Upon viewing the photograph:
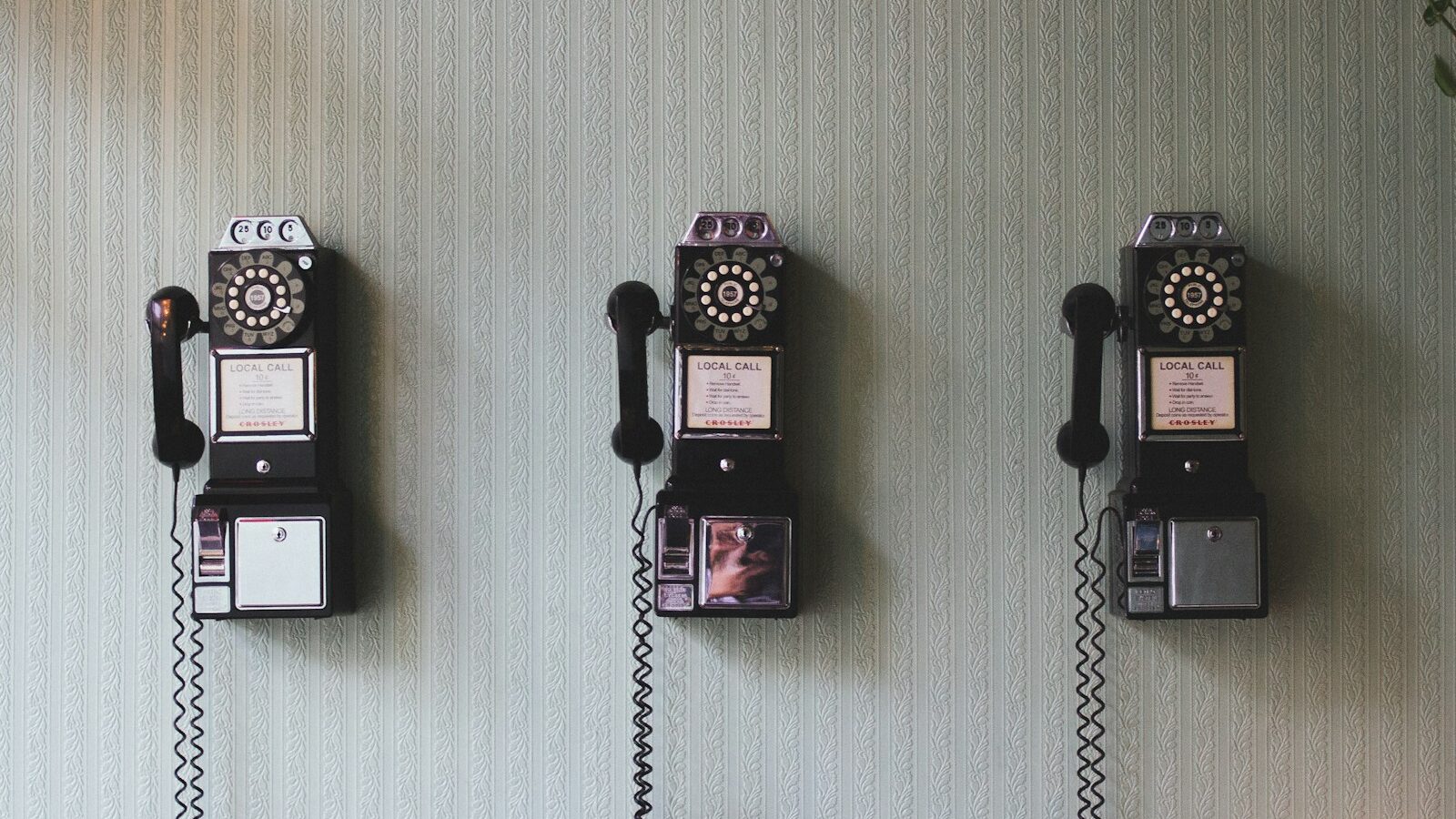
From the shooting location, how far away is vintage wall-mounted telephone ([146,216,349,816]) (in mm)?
1367

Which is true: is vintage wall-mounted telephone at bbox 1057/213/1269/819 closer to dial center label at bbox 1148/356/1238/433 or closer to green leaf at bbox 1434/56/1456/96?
dial center label at bbox 1148/356/1238/433

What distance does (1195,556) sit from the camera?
1.37 meters

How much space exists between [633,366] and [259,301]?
504mm

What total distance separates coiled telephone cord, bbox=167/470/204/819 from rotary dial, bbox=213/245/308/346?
234 mm

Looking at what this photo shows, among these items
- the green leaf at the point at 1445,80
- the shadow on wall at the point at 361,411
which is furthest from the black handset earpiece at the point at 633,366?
the green leaf at the point at 1445,80

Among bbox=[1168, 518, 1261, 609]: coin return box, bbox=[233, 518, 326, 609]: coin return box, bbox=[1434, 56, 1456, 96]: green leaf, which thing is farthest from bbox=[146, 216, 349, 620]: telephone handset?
bbox=[1434, 56, 1456, 96]: green leaf

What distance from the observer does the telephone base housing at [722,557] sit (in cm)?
137

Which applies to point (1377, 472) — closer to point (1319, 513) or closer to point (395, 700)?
point (1319, 513)

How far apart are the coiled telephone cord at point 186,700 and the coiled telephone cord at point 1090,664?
121cm

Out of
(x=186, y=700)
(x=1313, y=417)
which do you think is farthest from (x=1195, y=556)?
(x=186, y=700)

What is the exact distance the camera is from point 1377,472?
4.77 feet

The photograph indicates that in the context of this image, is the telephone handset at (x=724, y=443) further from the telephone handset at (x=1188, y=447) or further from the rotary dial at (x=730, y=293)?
the telephone handset at (x=1188, y=447)

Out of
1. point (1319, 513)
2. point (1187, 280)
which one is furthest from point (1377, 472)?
point (1187, 280)

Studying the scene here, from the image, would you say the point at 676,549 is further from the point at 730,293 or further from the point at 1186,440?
the point at 1186,440
